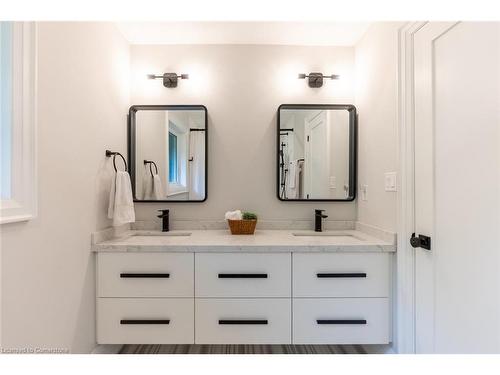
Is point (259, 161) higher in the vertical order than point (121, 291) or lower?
higher

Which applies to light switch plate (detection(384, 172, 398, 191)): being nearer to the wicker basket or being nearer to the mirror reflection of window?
the wicker basket

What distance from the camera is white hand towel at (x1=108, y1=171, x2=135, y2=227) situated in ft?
5.17

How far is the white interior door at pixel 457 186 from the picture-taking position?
0.94 metres

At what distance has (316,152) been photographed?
2.02m

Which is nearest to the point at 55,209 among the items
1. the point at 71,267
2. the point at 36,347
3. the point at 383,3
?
the point at 71,267

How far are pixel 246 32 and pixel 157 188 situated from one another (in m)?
1.39

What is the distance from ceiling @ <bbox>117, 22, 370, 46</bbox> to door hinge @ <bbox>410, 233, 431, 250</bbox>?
4.91ft

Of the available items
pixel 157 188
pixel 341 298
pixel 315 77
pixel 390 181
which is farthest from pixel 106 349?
pixel 315 77

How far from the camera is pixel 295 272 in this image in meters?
1.46

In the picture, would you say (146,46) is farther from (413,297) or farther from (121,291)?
(413,297)

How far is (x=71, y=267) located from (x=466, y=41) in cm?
208

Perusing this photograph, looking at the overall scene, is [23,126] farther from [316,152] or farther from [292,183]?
[316,152]

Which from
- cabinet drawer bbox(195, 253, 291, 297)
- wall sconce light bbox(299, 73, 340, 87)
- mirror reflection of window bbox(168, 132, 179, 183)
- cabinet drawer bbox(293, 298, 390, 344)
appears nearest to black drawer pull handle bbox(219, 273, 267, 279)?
cabinet drawer bbox(195, 253, 291, 297)

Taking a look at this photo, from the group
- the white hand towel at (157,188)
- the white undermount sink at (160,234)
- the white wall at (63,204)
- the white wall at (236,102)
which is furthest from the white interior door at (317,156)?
the white wall at (63,204)
